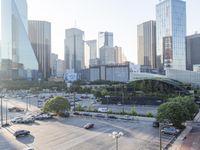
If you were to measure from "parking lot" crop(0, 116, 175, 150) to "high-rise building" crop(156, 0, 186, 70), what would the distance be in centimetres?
15258

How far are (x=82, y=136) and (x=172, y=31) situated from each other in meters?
165

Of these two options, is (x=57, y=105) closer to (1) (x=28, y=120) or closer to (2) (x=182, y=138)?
(1) (x=28, y=120)

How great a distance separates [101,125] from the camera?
4600 cm

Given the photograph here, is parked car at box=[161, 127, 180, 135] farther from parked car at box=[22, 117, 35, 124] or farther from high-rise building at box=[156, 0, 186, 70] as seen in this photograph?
high-rise building at box=[156, 0, 186, 70]

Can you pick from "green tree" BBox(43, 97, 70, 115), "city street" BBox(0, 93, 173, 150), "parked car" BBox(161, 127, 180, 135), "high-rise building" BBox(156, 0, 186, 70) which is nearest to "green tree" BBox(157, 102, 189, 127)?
"parked car" BBox(161, 127, 180, 135)

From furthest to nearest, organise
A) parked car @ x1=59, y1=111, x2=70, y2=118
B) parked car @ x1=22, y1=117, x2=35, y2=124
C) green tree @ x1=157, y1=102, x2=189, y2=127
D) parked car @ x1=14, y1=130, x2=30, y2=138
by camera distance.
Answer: parked car @ x1=59, y1=111, x2=70, y2=118 < parked car @ x1=22, y1=117, x2=35, y2=124 < green tree @ x1=157, y1=102, x2=189, y2=127 < parked car @ x1=14, y1=130, x2=30, y2=138

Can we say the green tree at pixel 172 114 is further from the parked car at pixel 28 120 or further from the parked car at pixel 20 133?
the parked car at pixel 28 120

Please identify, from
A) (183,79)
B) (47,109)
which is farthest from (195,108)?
(183,79)

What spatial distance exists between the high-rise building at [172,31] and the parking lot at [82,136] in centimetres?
15258

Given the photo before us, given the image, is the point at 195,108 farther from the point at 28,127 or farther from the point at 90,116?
the point at 28,127

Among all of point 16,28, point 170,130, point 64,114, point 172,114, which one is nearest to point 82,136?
point 170,130

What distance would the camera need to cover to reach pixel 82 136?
38219mm

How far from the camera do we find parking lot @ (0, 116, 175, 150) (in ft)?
110

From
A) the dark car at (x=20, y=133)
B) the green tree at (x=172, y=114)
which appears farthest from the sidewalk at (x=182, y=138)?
the dark car at (x=20, y=133)
